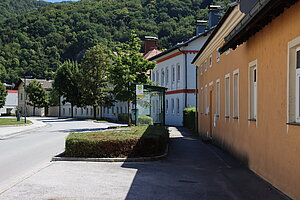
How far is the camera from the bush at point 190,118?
34.1m

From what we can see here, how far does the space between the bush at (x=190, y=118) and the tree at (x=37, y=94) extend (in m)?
A: 58.3

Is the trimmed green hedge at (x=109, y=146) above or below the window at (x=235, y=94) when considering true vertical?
below

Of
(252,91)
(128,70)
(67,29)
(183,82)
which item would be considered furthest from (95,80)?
(252,91)

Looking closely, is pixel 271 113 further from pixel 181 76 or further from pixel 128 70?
pixel 181 76

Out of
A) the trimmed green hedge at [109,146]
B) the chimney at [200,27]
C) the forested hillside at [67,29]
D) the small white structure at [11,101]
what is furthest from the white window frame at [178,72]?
the small white structure at [11,101]

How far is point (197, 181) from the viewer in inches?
391

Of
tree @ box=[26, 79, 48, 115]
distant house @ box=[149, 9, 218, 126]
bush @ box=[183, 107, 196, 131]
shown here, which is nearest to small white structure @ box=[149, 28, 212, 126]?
distant house @ box=[149, 9, 218, 126]

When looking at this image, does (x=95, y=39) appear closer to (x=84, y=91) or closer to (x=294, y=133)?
(x=84, y=91)

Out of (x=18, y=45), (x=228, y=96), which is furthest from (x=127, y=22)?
(x=228, y=96)

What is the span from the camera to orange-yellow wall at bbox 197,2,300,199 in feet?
25.4

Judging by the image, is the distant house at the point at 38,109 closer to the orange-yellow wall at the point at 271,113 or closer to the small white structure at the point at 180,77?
the small white structure at the point at 180,77

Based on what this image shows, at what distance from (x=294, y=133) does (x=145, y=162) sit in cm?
634

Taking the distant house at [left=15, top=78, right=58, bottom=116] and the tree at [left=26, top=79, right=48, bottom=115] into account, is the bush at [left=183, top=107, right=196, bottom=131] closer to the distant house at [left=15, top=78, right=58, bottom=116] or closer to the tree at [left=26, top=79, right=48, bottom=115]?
the tree at [left=26, top=79, right=48, bottom=115]

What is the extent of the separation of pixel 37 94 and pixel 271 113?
86435mm
